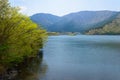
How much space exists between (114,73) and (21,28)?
22813 mm

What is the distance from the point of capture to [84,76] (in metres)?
53.8

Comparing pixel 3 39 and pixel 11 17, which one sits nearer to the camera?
pixel 3 39

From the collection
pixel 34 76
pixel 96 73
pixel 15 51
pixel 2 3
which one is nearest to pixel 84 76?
pixel 96 73

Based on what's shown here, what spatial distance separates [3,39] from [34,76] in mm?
14035

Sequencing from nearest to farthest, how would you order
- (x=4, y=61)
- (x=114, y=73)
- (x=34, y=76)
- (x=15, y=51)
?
(x=4, y=61), (x=15, y=51), (x=34, y=76), (x=114, y=73)

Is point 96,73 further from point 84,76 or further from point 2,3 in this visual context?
point 2,3

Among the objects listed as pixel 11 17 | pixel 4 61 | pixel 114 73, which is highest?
pixel 11 17

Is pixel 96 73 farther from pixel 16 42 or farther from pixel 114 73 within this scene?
pixel 16 42

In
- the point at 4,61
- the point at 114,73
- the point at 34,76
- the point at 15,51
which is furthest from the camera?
the point at 114,73

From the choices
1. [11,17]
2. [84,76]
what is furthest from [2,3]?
[84,76]

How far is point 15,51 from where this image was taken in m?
48.5

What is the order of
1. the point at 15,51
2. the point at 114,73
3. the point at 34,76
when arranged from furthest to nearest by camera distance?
the point at 114,73
the point at 34,76
the point at 15,51

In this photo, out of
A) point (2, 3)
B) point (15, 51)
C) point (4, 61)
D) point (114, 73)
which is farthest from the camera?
point (114, 73)

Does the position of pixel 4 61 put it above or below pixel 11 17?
below
